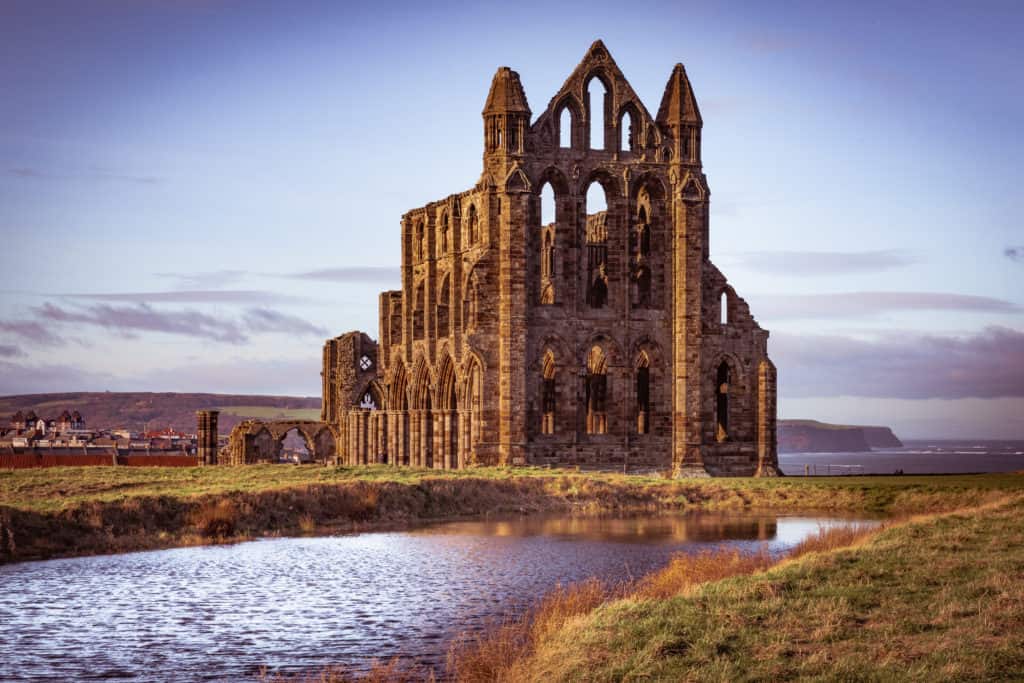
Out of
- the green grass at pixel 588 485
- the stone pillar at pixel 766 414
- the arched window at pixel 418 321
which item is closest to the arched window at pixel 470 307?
the arched window at pixel 418 321

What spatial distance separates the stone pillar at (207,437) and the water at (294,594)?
32.6 metres

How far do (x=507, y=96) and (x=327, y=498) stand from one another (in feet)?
88.5

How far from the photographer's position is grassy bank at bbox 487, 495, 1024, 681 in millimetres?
15984

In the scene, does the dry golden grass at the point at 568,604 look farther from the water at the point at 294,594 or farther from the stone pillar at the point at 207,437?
the stone pillar at the point at 207,437

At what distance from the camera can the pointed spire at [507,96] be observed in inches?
2483

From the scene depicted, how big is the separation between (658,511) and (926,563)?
2452cm

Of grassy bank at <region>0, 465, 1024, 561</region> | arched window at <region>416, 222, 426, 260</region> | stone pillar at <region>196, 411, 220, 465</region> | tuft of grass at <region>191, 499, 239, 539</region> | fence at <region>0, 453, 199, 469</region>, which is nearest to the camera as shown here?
grassy bank at <region>0, 465, 1024, 561</region>

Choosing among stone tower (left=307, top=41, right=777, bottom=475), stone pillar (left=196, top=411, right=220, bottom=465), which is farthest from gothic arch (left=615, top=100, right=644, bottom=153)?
stone pillar (left=196, top=411, right=220, bottom=465)

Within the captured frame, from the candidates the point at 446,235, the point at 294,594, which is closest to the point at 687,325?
the point at 446,235

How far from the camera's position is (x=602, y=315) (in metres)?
65.0

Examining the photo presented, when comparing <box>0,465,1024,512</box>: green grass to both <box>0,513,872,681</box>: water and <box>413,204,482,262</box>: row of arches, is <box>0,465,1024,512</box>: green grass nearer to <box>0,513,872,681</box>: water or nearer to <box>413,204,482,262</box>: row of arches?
<box>0,513,872,681</box>: water

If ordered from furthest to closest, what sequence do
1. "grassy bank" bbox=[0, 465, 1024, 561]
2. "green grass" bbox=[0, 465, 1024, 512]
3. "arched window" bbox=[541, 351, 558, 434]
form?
"arched window" bbox=[541, 351, 558, 434]
"green grass" bbox=[0, 465, 1024, 512]
"grassy bank" bbox=[0, 465, 1024, 561]

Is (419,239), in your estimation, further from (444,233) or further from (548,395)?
(548,395)

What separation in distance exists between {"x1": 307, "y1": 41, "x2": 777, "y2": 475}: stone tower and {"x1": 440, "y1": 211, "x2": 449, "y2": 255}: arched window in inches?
→ 142
